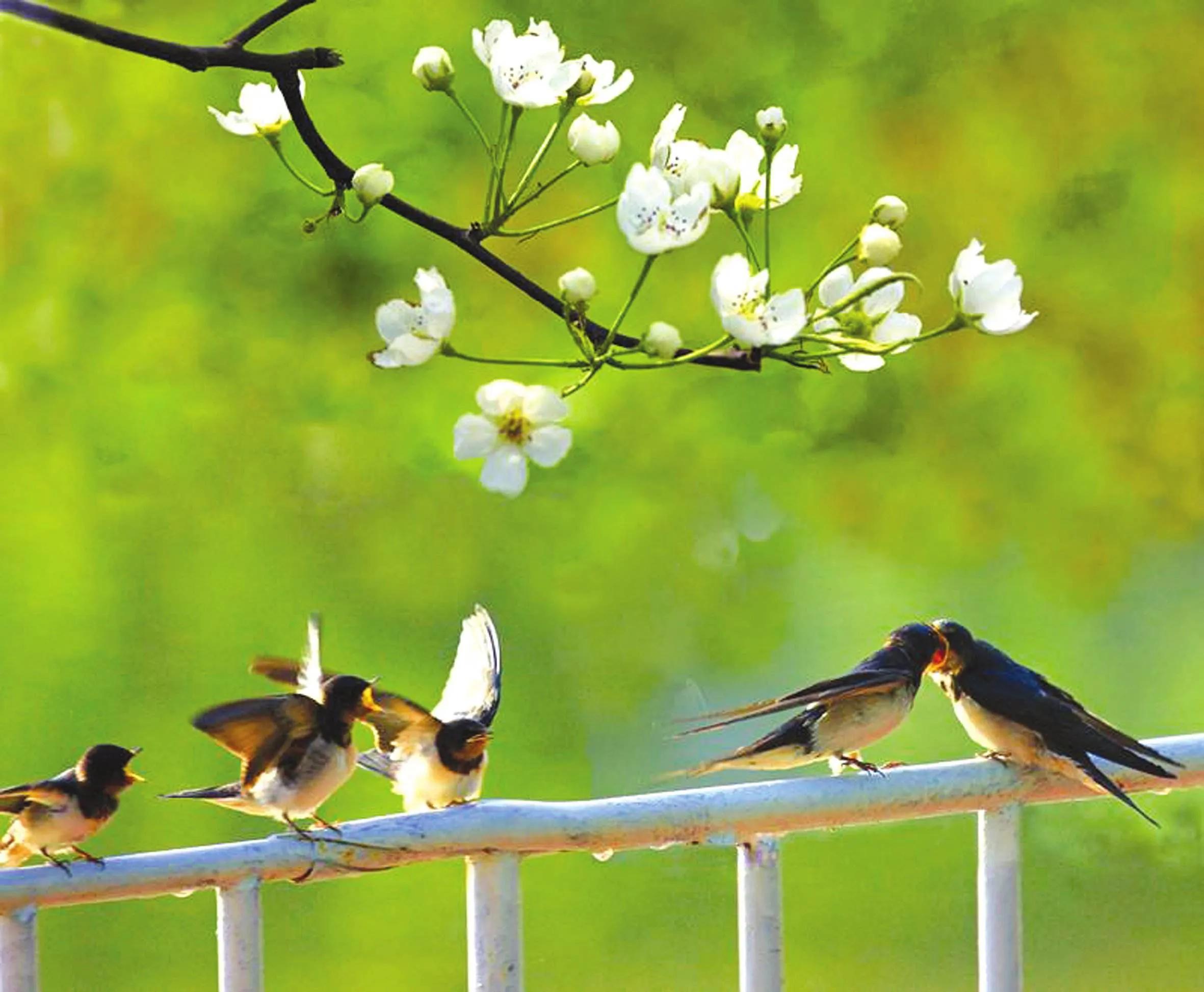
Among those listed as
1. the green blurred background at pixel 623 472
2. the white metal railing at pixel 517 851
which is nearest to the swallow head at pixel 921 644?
the white metal railing at pixel 517 851

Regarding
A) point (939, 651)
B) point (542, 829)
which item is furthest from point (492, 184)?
point (939, 651)

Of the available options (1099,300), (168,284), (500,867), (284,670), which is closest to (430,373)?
(168,284)

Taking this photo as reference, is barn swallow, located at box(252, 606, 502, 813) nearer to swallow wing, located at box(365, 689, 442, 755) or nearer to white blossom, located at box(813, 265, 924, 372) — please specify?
swallow wing, located at box(365, 689, 442, 755)

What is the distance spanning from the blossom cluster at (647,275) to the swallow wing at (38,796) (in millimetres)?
469

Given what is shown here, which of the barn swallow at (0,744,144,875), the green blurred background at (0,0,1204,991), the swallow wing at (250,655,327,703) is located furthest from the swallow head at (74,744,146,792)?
the green blurred background at (0,0,1204,991)

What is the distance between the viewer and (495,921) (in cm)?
77

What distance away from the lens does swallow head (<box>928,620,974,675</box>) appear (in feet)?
3.28

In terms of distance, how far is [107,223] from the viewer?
206 centimetres

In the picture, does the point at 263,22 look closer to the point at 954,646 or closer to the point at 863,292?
the point at 863,292

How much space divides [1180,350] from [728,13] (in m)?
0.76

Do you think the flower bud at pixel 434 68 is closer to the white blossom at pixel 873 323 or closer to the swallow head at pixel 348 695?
the white blossom at pixel 873 323

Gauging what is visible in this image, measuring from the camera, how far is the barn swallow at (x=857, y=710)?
95cm

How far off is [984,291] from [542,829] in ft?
1.06

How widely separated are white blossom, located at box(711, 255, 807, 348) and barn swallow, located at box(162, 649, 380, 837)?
39 cm
